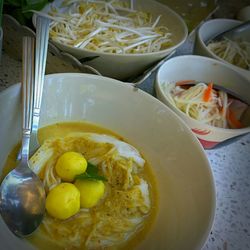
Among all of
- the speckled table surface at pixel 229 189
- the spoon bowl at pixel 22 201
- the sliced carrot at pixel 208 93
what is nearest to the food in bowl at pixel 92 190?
the spoon bowl at pixel 22 201

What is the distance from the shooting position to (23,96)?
656mm

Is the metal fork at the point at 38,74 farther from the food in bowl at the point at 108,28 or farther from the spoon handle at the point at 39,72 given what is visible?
the food in bowl at the point at 108,28

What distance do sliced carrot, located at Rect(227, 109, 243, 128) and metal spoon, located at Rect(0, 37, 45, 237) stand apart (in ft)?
1.82

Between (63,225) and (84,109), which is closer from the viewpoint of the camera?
(63,225)

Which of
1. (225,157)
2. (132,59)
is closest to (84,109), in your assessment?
(132,59)

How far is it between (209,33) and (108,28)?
38 centimetres

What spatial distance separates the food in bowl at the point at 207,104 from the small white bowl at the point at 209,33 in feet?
0.34

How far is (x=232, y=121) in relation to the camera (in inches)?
37.4

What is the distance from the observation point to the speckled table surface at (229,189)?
758mm

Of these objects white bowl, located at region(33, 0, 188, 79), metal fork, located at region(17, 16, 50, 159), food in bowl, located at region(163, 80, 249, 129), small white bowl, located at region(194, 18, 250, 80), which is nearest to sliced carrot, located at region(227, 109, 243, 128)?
food in bowl, located at region(163, 80, 249, 129)

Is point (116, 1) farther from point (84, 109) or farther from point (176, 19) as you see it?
point (84, 109)

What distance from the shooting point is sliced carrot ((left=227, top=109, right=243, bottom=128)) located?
3.08ft

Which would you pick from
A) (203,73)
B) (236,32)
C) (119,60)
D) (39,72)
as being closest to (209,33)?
(236,32)

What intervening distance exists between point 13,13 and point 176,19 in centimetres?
52
